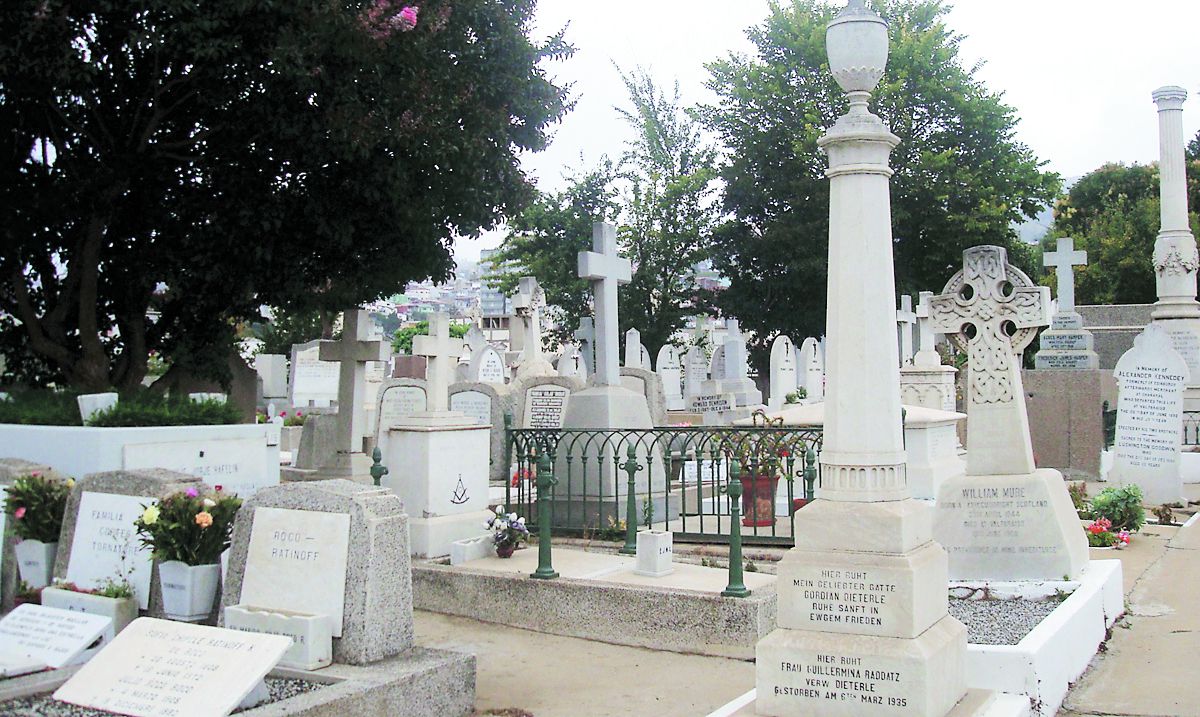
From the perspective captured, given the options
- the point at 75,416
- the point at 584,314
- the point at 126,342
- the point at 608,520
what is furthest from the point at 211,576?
the point at 584,314

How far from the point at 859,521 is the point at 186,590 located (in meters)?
3.60

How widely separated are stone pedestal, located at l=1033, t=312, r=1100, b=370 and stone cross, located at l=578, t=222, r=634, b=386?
412 inches

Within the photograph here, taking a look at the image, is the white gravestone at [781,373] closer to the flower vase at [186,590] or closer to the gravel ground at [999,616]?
the gravel ground at [999,616]

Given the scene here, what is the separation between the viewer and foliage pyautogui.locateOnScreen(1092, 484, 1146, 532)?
10344mm

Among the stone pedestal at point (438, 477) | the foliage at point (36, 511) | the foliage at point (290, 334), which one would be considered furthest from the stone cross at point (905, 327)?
the foliage at point (36, 511)

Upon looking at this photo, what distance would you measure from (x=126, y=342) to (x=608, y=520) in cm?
547

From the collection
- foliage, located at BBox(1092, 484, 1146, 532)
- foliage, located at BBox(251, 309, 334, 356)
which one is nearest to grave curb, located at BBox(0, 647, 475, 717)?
foliage, located at BBox(1092, 484, 1146, 532)

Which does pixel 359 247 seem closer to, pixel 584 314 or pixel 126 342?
pixel 126 342

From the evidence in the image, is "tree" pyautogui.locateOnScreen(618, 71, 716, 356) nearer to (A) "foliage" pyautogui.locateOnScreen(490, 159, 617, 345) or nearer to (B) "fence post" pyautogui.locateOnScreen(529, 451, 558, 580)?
(A) "foliage" pyautogui.locateOnScreen(490, 159, 617, 345)

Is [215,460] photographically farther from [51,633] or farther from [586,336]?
[586,336]

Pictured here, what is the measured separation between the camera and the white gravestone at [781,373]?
21.4 metres

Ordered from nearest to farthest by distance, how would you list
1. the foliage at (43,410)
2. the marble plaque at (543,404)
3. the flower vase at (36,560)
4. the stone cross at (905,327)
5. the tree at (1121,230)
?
the flower vase at (36,560)
the foliage at (43,410)
the marble plaque at (543,404)
the stone cross at (905,327)
the tree at (1121,230)

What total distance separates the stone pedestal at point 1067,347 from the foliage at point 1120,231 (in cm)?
1686

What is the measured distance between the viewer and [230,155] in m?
9.73
